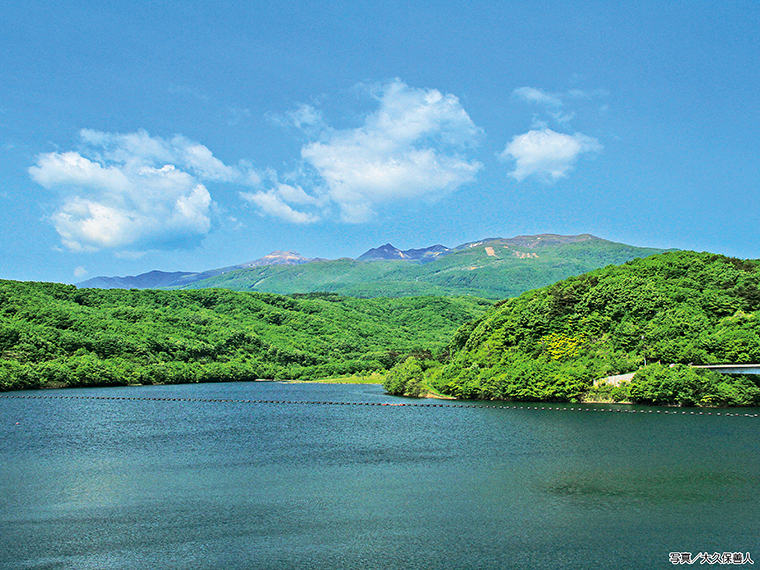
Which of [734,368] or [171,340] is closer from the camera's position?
[734,368]

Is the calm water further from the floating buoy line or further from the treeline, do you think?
the treeline

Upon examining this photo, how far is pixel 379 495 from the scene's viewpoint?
26156 mm

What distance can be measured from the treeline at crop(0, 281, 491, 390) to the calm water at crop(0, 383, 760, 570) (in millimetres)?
60158

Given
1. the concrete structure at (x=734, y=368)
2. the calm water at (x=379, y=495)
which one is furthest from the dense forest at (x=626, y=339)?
the calm water at (x=379, y=495)

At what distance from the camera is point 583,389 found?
6812 cm

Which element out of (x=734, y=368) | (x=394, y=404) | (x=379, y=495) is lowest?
(x=394, y=404)

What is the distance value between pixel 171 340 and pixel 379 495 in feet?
380

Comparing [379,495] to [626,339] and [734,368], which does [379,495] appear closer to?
[734,368]

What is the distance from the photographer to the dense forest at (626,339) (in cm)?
6306

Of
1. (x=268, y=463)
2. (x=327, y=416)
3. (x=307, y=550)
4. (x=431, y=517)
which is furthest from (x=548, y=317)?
(x=307, y=550)

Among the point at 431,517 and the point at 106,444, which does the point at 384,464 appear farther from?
the point at 106,444

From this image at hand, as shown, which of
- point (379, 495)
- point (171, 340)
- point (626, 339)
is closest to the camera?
point (379, 495)

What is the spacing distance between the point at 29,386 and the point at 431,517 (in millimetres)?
94532

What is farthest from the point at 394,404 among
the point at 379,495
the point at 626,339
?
the point at 379,495
